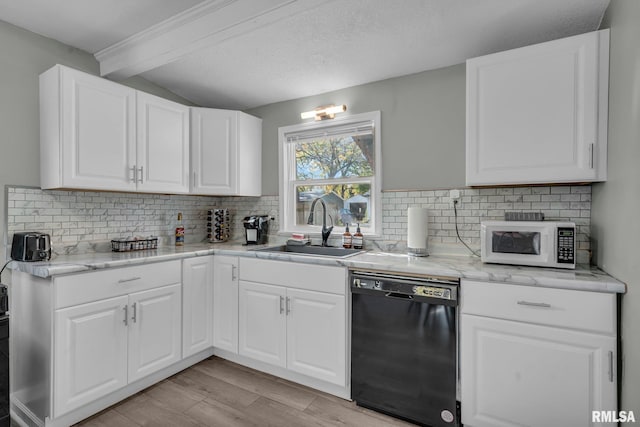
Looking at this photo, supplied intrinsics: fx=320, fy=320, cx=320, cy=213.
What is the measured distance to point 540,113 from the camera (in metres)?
1.80

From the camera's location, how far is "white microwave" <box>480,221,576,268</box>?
1751 millimetres

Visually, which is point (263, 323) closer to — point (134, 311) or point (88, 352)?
point (134, 311)

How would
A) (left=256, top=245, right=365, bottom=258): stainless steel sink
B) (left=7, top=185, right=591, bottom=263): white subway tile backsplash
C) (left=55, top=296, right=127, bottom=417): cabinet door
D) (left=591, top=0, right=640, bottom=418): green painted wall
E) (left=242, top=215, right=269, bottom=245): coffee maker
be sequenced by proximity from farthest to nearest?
(left=242, top=215, right=269, bottom=245): coffee maker < (left=256, top=245, right=365, bottom=258): stainless steel sink < (left=7, top=185, right=591, bottom=263): white subway tile backsplash < (left=55, top=296, right=127, bottom=417): cabinet door < (left=591, top=0, right=640, bottom=418): green painted wall

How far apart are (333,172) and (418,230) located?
104 centimetres

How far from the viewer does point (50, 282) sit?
1.78 metres

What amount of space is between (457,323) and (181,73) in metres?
2.78

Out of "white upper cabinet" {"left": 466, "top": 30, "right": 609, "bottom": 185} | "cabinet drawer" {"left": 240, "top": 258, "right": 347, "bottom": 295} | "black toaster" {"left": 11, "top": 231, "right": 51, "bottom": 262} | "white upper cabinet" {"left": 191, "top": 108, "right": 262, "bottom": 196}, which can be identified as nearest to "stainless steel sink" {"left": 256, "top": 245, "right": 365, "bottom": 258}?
"cabinet drawer" {"left": 240, "top": 258, "right": 347, "bottom": 295}

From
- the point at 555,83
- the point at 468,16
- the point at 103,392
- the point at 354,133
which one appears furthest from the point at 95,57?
the point at 555,83

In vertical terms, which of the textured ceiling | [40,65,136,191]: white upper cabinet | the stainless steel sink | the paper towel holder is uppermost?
the textured ceiling

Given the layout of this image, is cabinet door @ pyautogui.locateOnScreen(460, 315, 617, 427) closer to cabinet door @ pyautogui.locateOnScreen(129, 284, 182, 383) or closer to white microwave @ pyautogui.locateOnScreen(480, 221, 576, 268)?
white microwave @ pyautogui.locateOnScreen(480, 221, 576, 268)

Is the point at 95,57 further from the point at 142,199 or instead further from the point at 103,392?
the point at 103,392

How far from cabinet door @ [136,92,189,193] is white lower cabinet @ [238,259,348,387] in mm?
982

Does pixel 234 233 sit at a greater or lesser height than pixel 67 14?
lesser

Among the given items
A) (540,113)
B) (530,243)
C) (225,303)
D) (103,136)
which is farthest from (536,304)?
(103,136)
